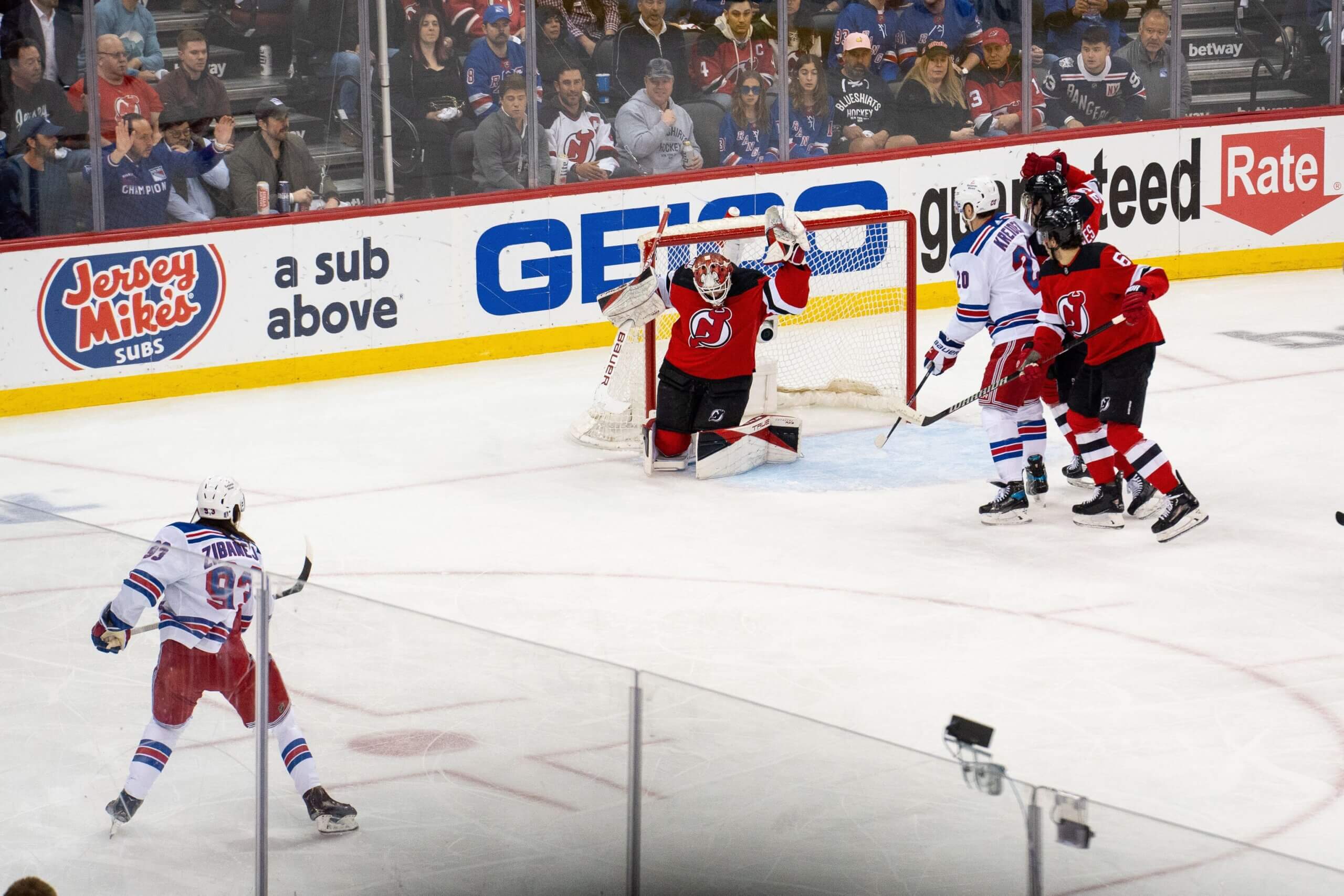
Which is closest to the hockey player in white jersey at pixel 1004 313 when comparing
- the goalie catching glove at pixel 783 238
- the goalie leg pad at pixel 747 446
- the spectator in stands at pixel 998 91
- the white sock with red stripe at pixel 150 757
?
the goalie catching glove at pixel 783 238

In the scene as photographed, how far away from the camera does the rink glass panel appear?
12.6 ft

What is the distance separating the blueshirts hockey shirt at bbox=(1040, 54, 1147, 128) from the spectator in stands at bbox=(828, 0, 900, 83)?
3.14ft

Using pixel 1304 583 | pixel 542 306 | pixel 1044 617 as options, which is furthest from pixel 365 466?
pixel 1304 583

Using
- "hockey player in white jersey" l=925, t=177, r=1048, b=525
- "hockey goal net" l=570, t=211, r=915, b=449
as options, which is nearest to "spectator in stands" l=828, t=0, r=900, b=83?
"hockey goal net" l=570, t=211, r=915, b=449

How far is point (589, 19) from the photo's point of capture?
9.99 meters

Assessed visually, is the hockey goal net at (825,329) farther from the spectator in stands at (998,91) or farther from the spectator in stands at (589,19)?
the spectator in stands at (998,91)

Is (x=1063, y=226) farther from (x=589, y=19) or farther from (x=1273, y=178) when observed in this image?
(x=1273, y=178)

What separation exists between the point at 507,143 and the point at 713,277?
101 inches

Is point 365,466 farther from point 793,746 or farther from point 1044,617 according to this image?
point 793,746

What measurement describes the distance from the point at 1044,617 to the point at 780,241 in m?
2.12

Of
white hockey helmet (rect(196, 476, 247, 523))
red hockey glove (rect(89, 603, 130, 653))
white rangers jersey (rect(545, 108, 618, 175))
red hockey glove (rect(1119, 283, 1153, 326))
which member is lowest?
red hockey glove (rect(89, 603, 130, 653))

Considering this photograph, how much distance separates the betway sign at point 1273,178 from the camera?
1160cm

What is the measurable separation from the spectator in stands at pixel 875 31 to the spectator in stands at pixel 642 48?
921 mm

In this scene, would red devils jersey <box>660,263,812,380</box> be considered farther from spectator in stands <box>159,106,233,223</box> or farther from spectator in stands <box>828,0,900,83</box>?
spectator in stands <box>828,0,900,83</box>
